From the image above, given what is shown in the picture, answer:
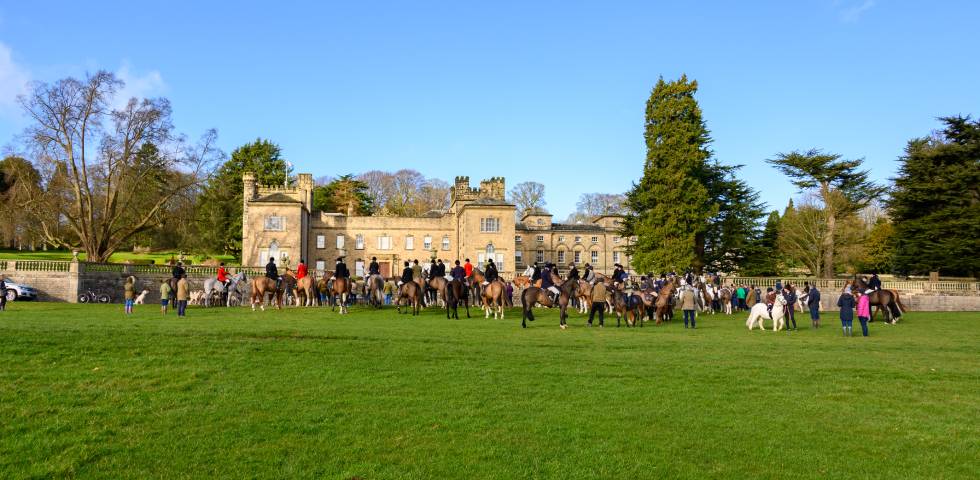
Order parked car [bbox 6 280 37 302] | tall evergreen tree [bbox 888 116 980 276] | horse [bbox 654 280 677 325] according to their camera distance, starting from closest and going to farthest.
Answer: horse [bbox 654 280 677 325]
parked car [bbox 6 280 37 302]
tall evergreen tree [bbox 888 116 980 276]

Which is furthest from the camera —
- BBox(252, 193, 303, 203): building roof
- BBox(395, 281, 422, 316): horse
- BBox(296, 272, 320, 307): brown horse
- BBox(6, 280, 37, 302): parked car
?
BBox(252, 193, 303, 203): building roof

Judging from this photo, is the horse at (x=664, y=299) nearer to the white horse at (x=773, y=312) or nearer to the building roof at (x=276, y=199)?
the white horse at (x=773, y=312)

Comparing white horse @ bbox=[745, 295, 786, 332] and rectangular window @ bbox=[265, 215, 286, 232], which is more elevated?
rectangular window @ bbox=[265, 215, 286, 232]

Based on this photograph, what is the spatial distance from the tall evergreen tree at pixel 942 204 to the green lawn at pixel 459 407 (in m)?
35.8

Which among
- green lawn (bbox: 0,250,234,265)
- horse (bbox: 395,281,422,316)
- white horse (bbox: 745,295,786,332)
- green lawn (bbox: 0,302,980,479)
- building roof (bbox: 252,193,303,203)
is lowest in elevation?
green lawn (bbox: 0,302,980,479)

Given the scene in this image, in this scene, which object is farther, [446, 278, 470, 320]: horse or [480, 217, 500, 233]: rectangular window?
[480, 217, 500, 233]: rectangular window

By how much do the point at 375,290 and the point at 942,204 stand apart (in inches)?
1617

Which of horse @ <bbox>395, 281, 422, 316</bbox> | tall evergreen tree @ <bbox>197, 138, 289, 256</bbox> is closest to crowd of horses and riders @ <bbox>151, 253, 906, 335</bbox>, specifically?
horse @ <bbox>395, 281, 422, 316</bbox>

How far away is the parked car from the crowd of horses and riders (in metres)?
9.61

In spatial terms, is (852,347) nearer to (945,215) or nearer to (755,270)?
(755,270)

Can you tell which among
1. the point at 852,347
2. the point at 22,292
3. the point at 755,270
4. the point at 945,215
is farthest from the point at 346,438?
the point at 945,215

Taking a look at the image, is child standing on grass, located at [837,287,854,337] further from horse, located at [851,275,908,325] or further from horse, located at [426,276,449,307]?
horse, located at [426,276,449,307]

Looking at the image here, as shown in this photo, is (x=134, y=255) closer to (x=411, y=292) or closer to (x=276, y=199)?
(x=276, y=199)

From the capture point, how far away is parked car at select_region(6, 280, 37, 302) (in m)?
30.2
